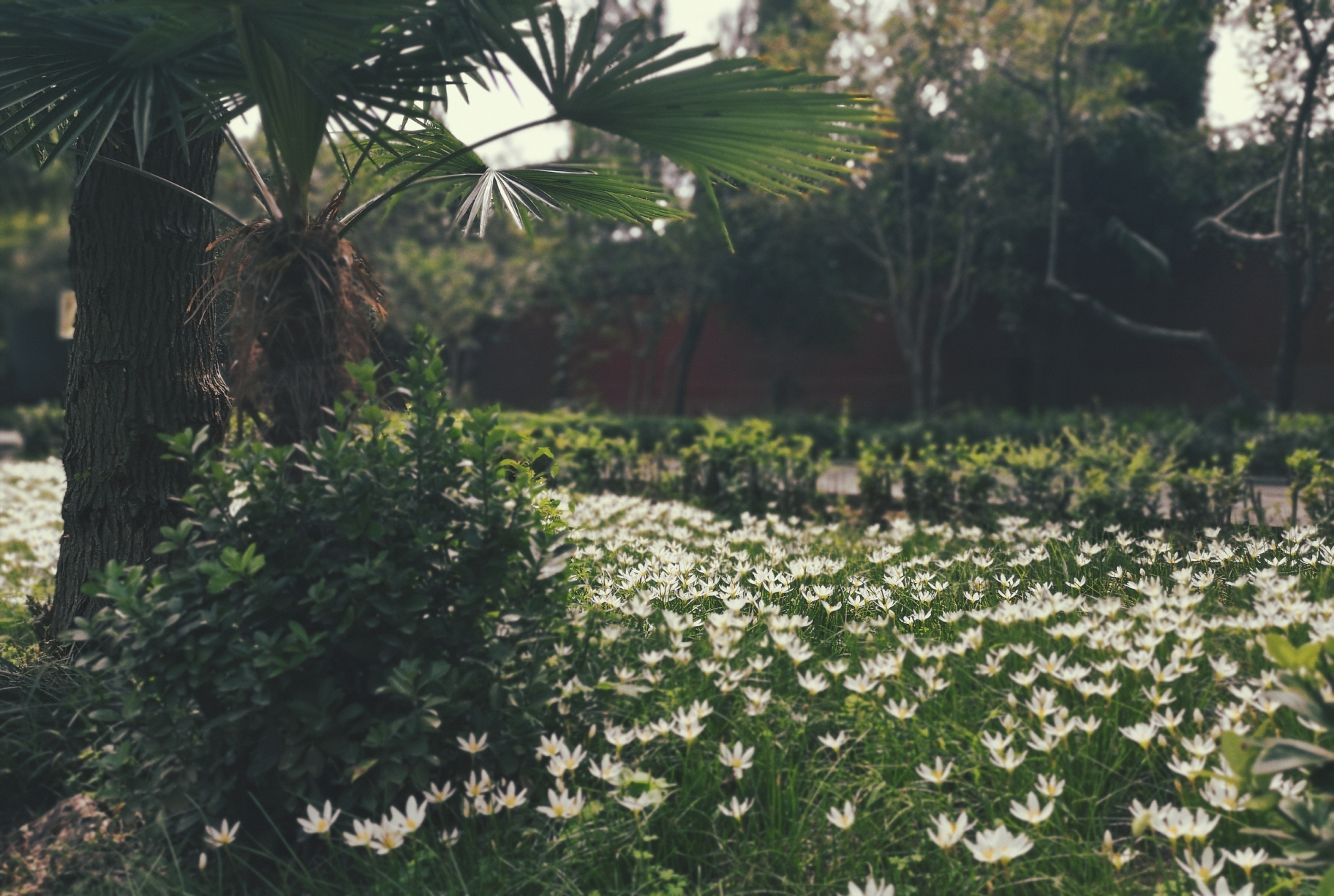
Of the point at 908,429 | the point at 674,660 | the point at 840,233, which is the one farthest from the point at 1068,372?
the point at 674,660

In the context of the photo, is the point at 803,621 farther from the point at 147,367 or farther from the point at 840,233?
the point at 840,233

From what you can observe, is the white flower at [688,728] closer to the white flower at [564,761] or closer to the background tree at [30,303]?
the white flower at [564,761]

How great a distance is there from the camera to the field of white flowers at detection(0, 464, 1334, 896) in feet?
7.04

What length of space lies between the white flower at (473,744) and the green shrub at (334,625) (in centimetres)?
7

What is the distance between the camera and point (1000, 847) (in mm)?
1968

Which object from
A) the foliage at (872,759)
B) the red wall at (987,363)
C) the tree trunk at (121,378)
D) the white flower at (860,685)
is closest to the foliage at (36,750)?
the tree trunk at (121,378)

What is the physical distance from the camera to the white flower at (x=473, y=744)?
2.35m

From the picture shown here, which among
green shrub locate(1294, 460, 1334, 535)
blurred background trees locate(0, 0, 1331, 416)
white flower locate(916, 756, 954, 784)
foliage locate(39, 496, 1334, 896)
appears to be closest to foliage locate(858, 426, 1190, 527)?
green shrub locate(1294, 460, 1334, 535)

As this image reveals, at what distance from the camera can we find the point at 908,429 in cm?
1393

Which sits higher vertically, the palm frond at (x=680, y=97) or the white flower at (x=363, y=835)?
the palm frond at (x=680, y=97)

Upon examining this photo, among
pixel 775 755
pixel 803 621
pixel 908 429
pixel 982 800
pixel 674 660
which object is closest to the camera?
pixel 982 800

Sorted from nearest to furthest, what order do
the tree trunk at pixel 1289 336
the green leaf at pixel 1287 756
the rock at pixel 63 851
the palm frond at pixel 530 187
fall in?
the green leaf at pixel 1287 756, the rock at pixel 63 851, the palm frond at pixel 530 187, the tree trunk at pixel 1289 336

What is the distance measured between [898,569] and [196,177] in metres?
3.47

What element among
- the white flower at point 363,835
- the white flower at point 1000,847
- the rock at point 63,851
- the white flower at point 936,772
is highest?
the white flower at point 936,772
